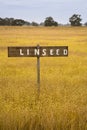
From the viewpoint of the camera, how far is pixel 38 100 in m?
10.9

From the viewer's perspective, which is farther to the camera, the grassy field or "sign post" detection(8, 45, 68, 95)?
"sign post" detection(8, 45, 68, 95)

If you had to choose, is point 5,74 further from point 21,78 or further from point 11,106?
point 11,106

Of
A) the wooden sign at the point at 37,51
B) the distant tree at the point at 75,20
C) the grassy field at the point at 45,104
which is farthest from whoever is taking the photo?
the distant tree at the point at 75,20

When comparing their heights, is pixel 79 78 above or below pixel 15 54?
below

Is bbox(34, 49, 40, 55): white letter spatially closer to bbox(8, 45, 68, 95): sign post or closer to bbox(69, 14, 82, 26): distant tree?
bbox(8, 45, 68, 95): sign post

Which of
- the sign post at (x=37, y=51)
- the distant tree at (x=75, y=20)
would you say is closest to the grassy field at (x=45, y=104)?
the sign post at (x=37, y=51)

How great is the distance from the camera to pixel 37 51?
11.7 m

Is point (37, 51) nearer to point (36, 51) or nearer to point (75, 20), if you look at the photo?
point (36, 51)

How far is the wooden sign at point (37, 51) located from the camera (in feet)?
38.3

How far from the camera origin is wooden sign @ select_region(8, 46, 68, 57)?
11.7 m

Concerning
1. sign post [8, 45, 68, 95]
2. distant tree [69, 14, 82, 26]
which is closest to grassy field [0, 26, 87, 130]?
sign post [8, 45, 68, 95]

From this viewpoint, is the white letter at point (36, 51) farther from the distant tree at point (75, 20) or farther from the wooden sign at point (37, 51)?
the distant tree at point (75, 20)

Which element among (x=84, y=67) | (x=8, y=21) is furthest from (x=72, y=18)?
(x=84, y=67)

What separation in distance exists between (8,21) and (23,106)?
329 feet
